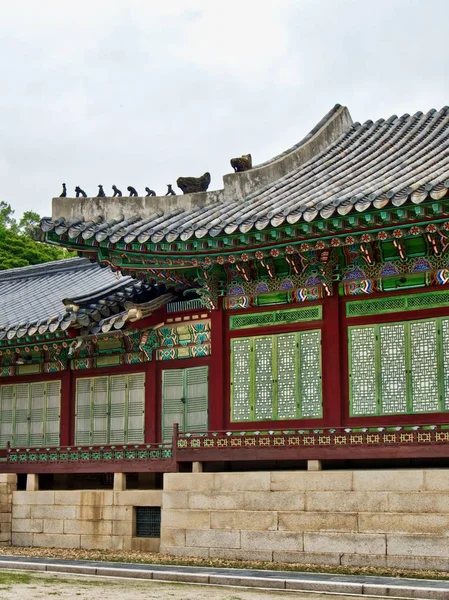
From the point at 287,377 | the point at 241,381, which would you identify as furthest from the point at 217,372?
the point at 287,377

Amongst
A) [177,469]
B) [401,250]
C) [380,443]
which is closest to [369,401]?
[380,443]

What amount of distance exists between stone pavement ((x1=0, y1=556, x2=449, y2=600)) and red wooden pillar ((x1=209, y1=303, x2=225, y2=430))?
3538 mm

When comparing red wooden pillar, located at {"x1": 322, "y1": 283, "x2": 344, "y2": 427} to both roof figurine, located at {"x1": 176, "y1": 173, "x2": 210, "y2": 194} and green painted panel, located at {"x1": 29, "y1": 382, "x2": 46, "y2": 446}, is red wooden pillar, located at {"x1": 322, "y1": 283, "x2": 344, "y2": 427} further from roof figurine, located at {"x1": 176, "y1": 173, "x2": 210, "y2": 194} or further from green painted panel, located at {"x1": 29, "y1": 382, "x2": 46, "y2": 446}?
green painted panel, located at {"x1": 29, "y1": 382, "x2": 46, "y2": 446}

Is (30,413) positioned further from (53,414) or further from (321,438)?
(321,438)

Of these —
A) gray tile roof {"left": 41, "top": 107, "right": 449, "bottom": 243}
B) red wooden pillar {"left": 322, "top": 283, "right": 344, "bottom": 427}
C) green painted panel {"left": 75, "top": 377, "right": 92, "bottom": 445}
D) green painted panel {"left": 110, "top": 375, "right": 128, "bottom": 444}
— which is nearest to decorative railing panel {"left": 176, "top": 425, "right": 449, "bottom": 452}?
red wooden pillar {"left": 322, "top": 283, "right": 344, "bottom": 427}

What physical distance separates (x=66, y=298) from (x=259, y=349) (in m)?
6.31

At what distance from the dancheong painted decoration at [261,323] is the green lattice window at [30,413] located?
0.13 feet

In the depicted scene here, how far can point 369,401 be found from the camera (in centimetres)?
1808

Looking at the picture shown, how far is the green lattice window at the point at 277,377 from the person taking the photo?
18797 mm

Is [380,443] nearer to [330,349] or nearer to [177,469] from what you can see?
[330,349]

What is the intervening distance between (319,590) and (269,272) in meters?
6.82

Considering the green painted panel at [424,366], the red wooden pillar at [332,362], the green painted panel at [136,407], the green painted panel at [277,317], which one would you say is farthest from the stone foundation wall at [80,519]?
the green painted panel at [424,366]

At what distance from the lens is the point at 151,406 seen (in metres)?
21.7

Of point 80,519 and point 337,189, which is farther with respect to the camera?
point 80,519
